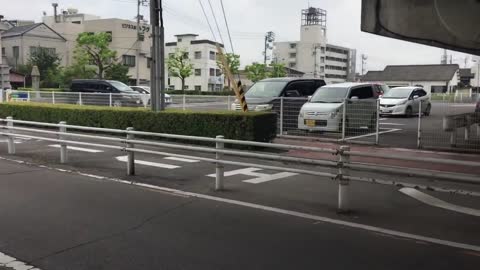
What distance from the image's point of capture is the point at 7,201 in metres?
7.30

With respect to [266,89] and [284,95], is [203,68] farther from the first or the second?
[284,95]

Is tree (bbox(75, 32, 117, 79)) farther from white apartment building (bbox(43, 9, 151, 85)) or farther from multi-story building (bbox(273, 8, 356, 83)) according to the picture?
multi-story building (bbox(273, 8, 356, 83))

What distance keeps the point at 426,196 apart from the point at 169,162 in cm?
563

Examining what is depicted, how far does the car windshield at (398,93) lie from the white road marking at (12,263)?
22.8 metres

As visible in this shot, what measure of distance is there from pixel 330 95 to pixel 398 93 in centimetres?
1080

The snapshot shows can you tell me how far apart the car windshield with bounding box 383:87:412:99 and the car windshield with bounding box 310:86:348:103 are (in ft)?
31.7

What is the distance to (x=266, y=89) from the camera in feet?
58.5

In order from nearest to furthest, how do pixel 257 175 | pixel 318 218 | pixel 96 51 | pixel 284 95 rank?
pixel 318 218
pixel 257 175
pixel 284 95
pixel 96 51

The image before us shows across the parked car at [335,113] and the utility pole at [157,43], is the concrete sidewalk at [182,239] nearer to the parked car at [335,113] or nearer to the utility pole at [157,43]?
the utility pole at [157,43]

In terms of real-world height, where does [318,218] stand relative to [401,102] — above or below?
below

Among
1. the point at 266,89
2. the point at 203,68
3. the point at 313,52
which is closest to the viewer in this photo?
the point at 266,89

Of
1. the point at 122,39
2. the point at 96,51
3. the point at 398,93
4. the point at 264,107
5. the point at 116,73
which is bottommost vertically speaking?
the point at 264,107

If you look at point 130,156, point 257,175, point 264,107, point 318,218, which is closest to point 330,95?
point 264,107

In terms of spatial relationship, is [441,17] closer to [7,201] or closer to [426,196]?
[426,196]
